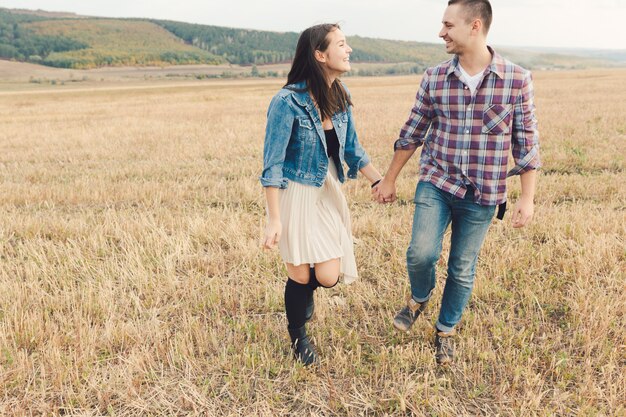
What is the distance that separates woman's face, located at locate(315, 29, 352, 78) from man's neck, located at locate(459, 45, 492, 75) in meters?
0.73

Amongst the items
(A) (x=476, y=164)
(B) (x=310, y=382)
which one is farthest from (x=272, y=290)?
(A) (x=476, y=164)

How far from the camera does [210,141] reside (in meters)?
12.9

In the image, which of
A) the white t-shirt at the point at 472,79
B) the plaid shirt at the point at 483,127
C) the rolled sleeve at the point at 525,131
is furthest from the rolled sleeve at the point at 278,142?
the rolled sleeve at the point at 525,131

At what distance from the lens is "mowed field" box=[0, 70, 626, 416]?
9.32 ft

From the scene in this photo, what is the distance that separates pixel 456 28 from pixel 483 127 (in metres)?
0.61

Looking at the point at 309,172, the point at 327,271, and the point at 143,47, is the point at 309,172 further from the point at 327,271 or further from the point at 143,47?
the point at 143,47

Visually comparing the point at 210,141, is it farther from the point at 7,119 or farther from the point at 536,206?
the point at 7,119

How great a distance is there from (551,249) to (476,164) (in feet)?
7.25

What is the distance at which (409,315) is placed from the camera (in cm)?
349

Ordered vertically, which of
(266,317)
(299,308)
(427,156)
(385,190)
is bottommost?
(266,317)

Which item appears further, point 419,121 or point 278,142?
point 419,121

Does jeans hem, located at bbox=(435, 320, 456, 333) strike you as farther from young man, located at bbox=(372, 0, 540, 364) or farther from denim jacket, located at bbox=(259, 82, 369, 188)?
denim jacket, located at bbox=(259, 82, 369, 188)

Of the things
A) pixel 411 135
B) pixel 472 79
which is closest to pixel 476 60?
pixel 472 79

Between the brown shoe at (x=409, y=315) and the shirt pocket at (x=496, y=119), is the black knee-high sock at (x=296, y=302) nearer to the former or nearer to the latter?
the brown shoe at (x=409, y=315)
